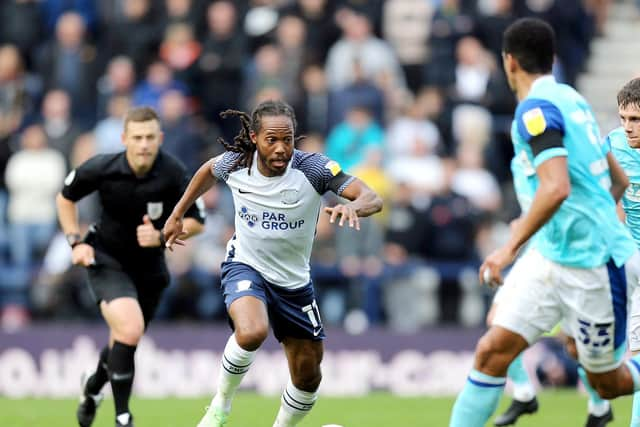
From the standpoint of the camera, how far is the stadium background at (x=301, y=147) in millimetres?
15508

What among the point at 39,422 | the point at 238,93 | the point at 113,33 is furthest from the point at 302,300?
the point at 113,33

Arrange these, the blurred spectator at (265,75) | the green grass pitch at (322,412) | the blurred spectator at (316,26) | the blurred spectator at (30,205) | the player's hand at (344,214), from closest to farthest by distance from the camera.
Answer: the player's hand at (344,214), the green grass pitch at (322,412), the blurred spectator at (30,205), the blurred spectator at (265,75), the blurred spectator at (316,26)

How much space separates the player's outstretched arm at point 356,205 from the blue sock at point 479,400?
1.15 metres

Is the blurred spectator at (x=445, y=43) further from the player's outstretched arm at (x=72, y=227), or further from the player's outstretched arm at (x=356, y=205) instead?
the player's outstretched arm at (x=356, y=205)

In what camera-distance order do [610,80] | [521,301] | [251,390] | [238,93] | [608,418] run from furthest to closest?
[610,80] → [238,93] → [251,390] → [608,418] → [521,301]

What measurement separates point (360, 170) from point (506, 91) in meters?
2.89

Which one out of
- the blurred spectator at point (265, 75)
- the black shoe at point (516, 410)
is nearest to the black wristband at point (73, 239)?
the black shoe at point (516, 410)

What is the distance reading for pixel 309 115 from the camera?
17.2 meters

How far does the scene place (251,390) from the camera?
51.0ft

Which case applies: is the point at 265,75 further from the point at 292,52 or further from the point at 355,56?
the point at 355,56

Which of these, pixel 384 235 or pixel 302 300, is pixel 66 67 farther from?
Result: pixel 302 300

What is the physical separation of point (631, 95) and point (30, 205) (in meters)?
10.1

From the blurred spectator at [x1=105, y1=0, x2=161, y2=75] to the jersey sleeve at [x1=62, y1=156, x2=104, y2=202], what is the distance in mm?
8162

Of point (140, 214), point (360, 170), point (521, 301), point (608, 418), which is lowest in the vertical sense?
point (608, 418)
